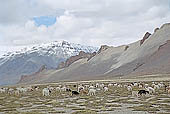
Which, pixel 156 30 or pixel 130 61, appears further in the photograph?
pixel 156 30

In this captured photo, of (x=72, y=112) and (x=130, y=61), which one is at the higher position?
(x=130, y=61)

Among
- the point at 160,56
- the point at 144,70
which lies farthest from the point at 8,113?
the point at 160,56

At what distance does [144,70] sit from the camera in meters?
150

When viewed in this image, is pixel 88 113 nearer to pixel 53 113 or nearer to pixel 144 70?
pixel 53 113

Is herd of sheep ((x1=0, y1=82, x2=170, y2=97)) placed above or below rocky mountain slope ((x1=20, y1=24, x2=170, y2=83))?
below

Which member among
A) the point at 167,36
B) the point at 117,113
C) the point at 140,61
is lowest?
the point at 117,113

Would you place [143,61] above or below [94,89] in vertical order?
above

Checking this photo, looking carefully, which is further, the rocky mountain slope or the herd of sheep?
the rocky mountain slope

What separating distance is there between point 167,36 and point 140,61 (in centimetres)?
2485

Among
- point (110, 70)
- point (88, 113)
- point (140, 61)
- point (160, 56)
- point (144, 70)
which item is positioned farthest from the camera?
point (110, 70)

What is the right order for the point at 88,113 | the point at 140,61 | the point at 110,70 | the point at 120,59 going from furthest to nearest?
the point at 120,59
the point at 110,70
the point at 140,61
the point at 88,113

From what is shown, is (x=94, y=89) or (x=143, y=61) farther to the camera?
(x=143, y=61)

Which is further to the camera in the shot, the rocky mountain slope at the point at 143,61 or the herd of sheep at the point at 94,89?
the rocky mountain slope at the point at 143,61

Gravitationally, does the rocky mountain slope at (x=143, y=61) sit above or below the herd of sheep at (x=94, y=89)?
above
